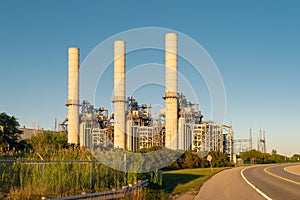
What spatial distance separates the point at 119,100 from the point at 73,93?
846cm

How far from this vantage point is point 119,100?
2749 inches

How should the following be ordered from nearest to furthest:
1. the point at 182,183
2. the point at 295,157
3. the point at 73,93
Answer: the point at 182,183 → the point at 73,93 → the point at 295,157

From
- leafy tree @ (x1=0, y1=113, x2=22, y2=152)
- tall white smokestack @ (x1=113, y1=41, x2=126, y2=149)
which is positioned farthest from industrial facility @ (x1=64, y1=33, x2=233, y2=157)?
leafy tree @ (x1=0, y1=113, x2=22, y2=152)

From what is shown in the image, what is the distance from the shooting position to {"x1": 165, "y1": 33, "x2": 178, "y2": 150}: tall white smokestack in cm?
6656

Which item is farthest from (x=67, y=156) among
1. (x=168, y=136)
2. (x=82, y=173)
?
(x=168, y=136)

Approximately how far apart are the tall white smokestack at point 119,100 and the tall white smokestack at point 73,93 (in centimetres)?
700

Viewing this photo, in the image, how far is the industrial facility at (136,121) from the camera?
67.2m

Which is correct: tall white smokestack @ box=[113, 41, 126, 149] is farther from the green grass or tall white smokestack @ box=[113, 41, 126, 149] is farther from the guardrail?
the guardrail

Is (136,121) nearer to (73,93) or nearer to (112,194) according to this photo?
(73,93)

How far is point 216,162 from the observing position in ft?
241

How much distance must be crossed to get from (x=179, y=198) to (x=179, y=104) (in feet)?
159

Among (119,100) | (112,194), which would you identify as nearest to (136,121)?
(119,100)

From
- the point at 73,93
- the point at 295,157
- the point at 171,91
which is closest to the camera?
the point at 171,91

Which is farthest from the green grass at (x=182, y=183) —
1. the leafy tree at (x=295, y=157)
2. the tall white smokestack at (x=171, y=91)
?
the leafy tree at (x=295, y=157)
